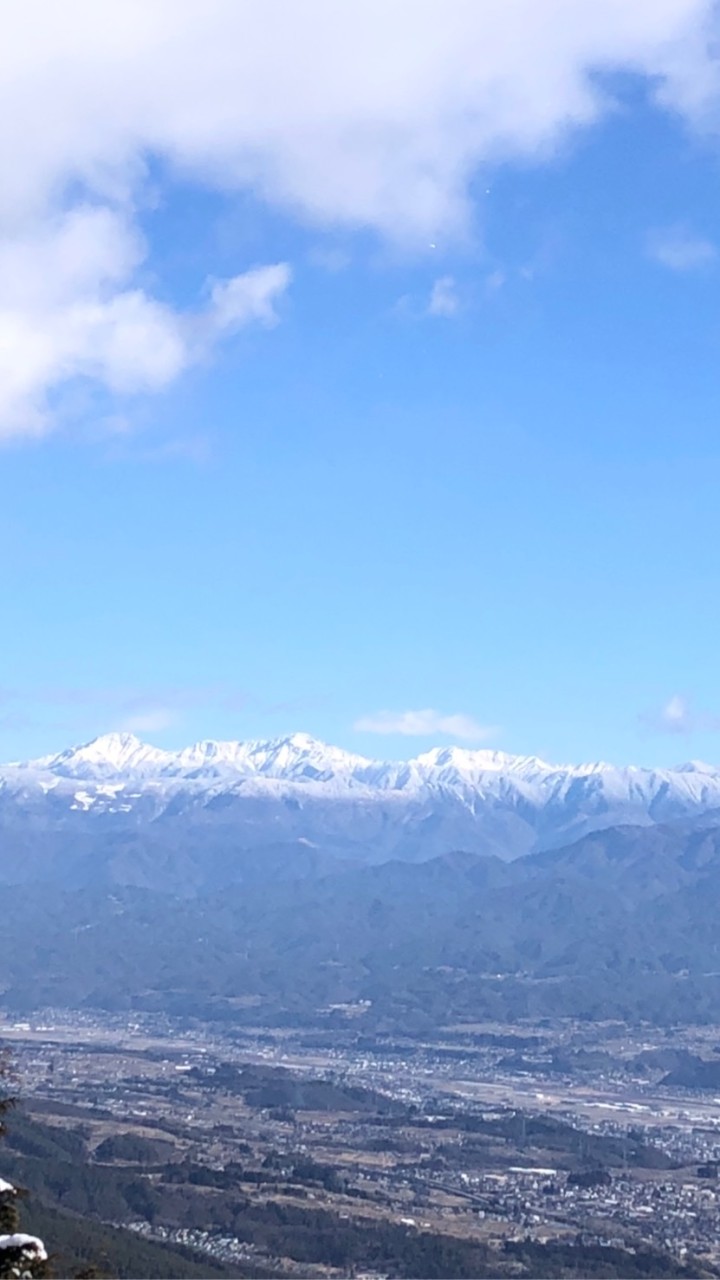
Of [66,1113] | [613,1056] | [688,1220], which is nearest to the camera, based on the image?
[688,1220]

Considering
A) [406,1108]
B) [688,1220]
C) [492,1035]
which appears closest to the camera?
[688,1220]

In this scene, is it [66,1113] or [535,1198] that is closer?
[535,1198]

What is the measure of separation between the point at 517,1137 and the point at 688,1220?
3029 cm

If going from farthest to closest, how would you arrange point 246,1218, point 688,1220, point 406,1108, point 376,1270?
point 406,1108
point 688,1220
point 246,1218
point 376,1270

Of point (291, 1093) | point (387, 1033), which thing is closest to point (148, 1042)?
point (387, 1033)

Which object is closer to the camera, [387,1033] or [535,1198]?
[535,1198]

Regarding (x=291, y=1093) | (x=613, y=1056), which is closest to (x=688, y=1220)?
(x=291, y=1093)

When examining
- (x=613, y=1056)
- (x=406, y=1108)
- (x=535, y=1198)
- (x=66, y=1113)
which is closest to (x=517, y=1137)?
(x=406, y=1108)

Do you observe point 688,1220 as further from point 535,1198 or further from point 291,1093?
point 291,1093

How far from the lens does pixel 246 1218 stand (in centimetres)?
7425

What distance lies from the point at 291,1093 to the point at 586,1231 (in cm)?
5786

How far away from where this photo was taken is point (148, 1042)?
584 feet

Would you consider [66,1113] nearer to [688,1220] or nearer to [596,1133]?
[596,1133]

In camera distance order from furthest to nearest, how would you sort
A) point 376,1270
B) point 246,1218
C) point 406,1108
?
point 406,1108, point 246,1218, point 376,1270
